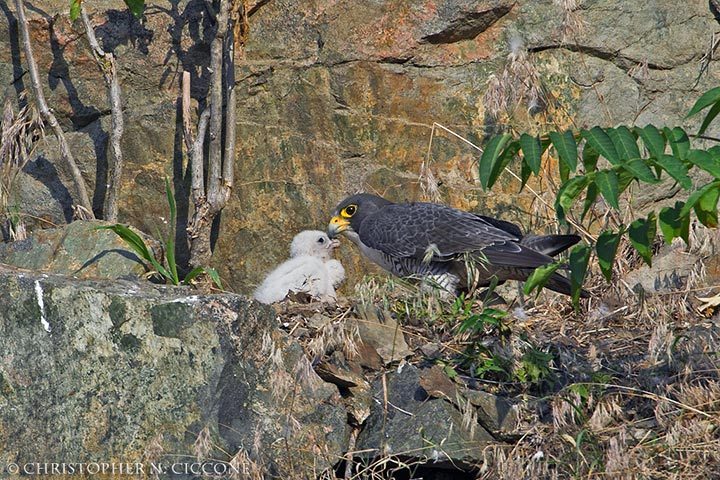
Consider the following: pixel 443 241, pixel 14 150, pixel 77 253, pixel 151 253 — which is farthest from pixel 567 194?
pixel 14 150

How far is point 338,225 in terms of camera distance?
19.7 feet

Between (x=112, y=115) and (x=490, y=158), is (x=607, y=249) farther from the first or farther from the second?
(x=112, y=115)

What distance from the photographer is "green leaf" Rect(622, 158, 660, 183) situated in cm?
294

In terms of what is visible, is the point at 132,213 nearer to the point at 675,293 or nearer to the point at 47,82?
the point at 47,82

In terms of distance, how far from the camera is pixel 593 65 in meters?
6.22

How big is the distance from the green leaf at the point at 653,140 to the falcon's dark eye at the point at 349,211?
9.31ft

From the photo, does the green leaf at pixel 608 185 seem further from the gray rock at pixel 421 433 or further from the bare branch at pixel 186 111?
the bare branch at pixel 186 111

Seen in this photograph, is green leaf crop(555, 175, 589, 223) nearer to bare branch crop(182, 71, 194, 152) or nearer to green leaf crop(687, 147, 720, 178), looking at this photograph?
green leaf crop(687, 147, 720, 178)

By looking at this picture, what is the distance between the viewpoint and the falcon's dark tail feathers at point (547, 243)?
17.8 ft

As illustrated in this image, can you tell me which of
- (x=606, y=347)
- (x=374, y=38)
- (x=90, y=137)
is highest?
(x=374, y=38)

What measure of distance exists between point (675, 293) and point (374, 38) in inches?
84.9

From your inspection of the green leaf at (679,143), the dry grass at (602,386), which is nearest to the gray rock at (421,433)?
the dry grass at (602,386)

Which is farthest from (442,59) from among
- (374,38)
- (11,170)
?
(11,170)

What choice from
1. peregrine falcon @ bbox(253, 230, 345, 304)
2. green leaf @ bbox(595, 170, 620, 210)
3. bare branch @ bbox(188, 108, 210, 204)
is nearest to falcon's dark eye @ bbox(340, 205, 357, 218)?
peregrine falcon @ bbox(253, 230, 345, 304)
